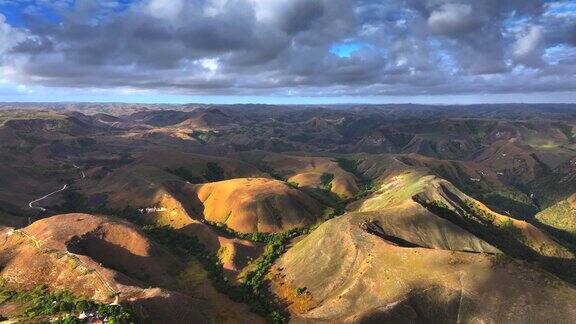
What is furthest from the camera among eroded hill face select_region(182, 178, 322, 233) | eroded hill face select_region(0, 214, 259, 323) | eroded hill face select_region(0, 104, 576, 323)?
eroded hill face select_region(182, 178, 322, 233)

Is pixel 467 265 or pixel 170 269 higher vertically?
pixel 467 265

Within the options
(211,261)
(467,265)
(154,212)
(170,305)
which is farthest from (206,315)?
(154,212)

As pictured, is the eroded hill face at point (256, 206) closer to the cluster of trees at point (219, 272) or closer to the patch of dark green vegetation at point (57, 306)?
the cluster of trees at point (219, 272)

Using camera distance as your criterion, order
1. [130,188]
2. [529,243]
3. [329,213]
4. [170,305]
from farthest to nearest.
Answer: [130,188] → [329,213] → [529,243] → [170,305]

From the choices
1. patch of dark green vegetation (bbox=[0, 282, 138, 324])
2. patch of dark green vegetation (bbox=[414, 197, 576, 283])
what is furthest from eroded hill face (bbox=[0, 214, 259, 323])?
patch of dark green vegetation (bbox=[414, 197, 576, 283])

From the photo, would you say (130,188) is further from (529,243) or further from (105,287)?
(529,243)

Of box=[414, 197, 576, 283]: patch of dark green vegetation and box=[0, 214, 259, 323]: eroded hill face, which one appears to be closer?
box=[0, 214, 259, 323]: eroded hill face

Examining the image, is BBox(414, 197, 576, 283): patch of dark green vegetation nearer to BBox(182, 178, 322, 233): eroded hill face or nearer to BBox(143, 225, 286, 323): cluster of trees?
BBox(182, 178, 322, 233): eroded hill face

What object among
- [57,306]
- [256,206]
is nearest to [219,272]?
[256,206]
